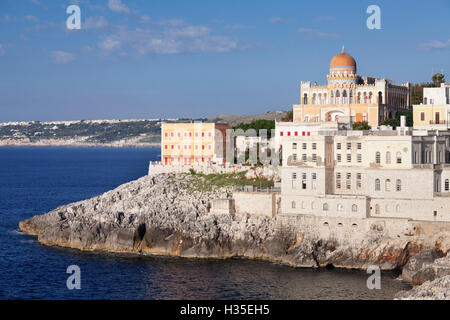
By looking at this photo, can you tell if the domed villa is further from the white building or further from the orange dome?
the white building

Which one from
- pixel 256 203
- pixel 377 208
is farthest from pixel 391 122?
pixel 377 208

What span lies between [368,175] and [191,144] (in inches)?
1274

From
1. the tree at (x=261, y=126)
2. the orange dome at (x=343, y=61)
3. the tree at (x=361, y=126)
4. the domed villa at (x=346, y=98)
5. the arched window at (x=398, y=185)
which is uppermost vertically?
the orange dome at (x=343, y=61)

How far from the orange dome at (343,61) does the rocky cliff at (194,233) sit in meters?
23.4

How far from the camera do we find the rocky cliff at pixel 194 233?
68125 mm

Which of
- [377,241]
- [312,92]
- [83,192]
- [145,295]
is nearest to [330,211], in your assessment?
[377,241]

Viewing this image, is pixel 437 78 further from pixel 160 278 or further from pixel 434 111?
pixel 160 278

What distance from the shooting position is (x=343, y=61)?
327 ft

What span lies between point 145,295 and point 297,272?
42.0 ft

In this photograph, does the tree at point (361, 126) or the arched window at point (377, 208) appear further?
the tree at point (361, 126)

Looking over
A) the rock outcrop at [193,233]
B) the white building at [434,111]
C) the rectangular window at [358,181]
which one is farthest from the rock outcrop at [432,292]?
the white building at [434,111]

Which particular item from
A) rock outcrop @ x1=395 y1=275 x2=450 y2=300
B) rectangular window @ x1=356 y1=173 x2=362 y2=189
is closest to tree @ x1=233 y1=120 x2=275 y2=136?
rectangular window @ x1=356 y1=173 x2=362 y2=189

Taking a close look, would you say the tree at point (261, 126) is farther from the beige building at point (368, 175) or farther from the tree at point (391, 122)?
the beige building at point (368, 175)

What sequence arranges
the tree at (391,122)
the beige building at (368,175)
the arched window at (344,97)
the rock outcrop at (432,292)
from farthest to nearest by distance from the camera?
the arched window at (344,97) < the tree at (391,122) < the beige building at (368,175) < the rock outcrop at (432,292)
